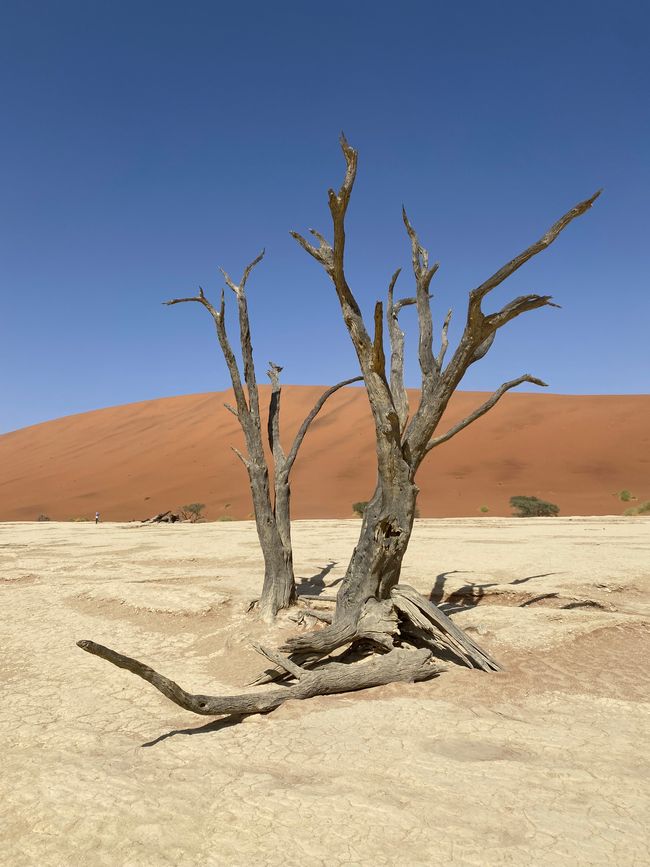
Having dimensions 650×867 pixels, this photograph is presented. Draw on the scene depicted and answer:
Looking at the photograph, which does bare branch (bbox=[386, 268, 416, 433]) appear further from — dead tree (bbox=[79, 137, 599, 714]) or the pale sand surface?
the pale sand surface

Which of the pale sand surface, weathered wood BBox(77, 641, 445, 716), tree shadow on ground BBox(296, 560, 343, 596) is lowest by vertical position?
the pale sand surface

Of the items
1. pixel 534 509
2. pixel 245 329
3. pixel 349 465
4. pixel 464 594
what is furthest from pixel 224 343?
pixel 349 465

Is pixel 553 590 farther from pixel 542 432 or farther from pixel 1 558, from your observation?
pixel 542 432

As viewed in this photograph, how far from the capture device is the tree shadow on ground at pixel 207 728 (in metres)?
3.99

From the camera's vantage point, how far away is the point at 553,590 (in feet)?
26.2

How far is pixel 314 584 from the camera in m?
9.30

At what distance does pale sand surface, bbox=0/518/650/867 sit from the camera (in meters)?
2.66

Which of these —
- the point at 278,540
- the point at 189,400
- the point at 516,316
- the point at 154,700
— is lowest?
the point at 154,700

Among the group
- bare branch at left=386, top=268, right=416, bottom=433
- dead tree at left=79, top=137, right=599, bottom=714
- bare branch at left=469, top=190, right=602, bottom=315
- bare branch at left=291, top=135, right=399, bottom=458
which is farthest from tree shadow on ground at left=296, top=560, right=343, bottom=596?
bare branch at left=469, top=190, right=602, bottom=315

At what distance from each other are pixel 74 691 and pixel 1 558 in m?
9.16

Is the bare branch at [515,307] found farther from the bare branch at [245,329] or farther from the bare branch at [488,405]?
the bare branch at [245,329]

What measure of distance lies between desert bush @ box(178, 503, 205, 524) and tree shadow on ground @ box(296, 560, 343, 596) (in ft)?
46.9

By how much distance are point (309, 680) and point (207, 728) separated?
82 centimetres

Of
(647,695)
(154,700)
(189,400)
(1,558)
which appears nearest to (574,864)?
(647,695)
